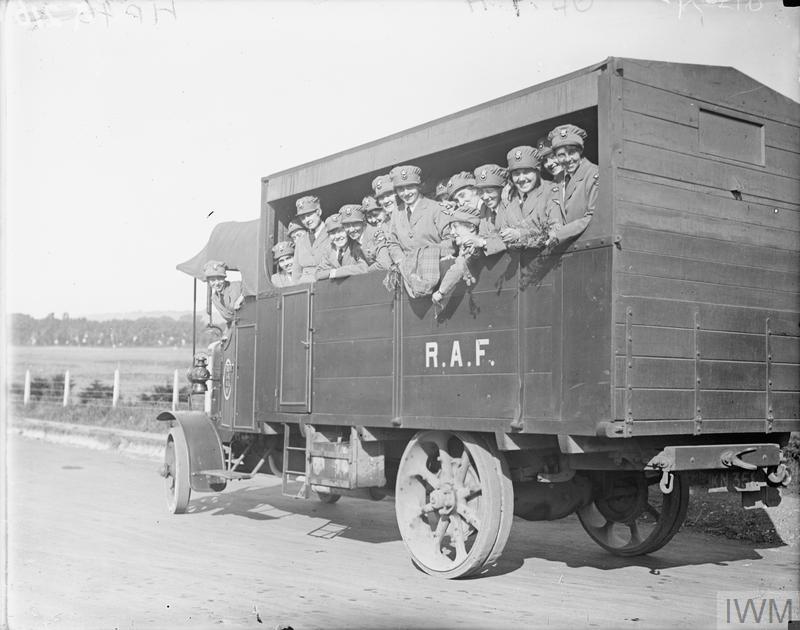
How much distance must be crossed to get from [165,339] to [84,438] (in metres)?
28.0

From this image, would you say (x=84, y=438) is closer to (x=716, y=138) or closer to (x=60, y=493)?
(x=60, y=493)

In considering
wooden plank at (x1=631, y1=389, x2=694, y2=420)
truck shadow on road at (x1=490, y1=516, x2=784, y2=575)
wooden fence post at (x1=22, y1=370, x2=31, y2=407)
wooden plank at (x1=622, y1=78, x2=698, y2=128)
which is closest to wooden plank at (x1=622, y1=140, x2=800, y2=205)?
wooden plank at (x1=622, y1=78, x2=698, y2=128)

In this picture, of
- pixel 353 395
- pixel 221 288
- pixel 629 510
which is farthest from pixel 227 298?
pixel 629 510

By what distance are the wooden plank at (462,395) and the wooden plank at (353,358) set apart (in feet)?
1.08

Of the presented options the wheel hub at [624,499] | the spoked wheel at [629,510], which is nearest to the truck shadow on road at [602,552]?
the spoked wheel at [629,510]

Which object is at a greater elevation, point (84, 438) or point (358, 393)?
point (358, 393)

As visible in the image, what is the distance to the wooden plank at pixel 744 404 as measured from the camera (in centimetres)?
575

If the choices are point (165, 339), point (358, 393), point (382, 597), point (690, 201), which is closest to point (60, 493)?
point (358, 393)

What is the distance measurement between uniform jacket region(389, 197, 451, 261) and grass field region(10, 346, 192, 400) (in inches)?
729

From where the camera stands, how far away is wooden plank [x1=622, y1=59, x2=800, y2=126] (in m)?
5.61

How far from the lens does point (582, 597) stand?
5.76m

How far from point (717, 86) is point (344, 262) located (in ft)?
11.8

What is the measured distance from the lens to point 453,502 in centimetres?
640

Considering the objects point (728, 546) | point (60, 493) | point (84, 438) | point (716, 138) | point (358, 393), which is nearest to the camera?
point (716, 138)
